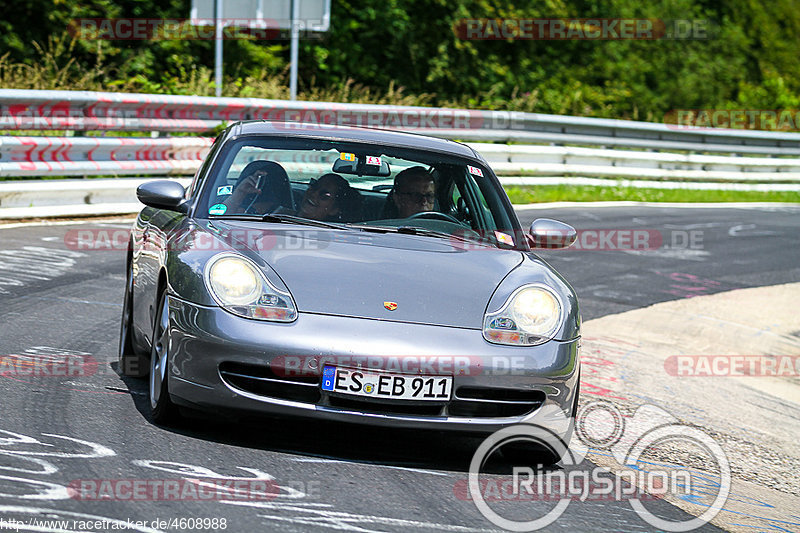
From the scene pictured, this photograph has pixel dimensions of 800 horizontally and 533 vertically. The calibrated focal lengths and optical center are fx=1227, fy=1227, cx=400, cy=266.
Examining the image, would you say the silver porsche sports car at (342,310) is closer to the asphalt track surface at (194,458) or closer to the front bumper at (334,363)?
the front bumper at (334,363)

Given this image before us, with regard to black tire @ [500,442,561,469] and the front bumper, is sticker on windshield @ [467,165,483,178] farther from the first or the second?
black tire @ [500,442,561,469]

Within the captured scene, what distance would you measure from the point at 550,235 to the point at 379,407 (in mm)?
1851

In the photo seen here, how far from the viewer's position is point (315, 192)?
603 cm

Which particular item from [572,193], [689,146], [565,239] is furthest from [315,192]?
[689,146]

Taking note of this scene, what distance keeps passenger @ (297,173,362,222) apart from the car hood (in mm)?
228

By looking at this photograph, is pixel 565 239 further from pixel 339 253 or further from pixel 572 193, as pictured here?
pixel 572 193

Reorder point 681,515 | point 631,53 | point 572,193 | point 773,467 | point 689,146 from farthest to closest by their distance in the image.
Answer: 1. point 631,53
2. point 689,146
3. point 572,193
4. point 773,467
5. point 681,515

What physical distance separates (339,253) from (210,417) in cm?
90

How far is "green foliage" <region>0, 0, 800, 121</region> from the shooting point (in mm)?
21484

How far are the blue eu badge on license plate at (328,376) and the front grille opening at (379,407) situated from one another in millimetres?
62

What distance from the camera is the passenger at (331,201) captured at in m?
5.88

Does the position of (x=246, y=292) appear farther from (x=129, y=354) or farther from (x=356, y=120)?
(x=356, y=120)

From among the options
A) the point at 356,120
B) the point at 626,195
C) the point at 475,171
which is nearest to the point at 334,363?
the point at 475,171

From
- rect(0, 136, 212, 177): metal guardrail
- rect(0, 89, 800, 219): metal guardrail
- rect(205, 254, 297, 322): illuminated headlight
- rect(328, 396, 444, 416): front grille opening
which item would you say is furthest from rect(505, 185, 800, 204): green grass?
rect(328, 396, 444, 416): front grille opening
